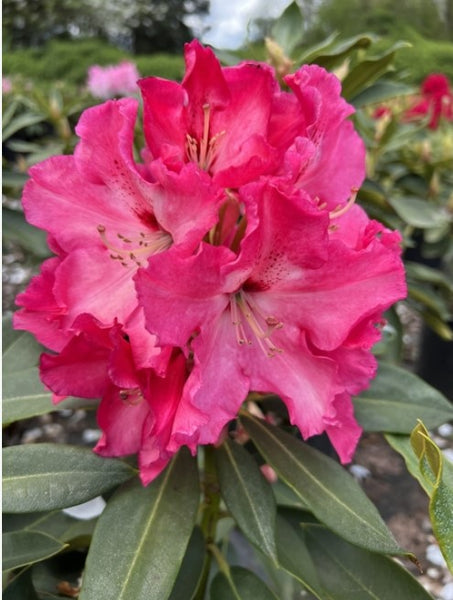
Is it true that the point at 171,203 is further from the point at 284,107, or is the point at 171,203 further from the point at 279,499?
the point at 279,499

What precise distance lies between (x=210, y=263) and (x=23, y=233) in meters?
1.00

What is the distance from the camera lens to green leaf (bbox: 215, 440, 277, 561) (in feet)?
2.38

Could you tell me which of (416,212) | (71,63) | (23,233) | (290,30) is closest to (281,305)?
(290,30)

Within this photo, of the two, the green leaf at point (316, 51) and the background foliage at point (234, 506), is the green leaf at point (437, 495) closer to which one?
the background foliage at point (234, 506)

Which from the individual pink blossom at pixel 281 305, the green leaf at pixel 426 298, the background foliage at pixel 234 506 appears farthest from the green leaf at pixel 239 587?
the green leaf at pixel 426 298

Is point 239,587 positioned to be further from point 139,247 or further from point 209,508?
point 139,247

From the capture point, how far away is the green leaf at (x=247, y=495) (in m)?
0.72

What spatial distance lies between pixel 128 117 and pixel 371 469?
1686 mm

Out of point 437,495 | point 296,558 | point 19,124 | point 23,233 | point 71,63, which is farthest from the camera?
point 71,63

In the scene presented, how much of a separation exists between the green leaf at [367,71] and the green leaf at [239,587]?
79cm

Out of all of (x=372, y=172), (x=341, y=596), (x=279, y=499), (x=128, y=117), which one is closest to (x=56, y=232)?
(x=128, y=117)

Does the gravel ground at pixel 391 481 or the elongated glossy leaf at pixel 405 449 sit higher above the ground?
the elongated glossy leaf at pixel 405 449

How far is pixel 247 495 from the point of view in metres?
0.78

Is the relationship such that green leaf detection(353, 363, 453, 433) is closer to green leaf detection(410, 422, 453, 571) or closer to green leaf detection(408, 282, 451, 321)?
green leaf detection(410, 422, 453, 571)
